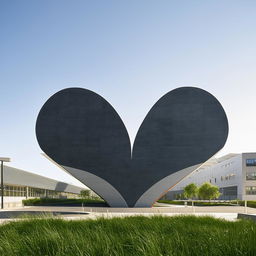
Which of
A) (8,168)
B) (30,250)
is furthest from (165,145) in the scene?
(30,250)

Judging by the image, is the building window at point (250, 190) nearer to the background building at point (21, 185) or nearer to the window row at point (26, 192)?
the background building at point (21, 185)

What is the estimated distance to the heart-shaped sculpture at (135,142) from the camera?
30297mm

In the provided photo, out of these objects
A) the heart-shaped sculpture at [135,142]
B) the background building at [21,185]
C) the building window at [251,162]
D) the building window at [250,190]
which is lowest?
the building window at [250,190]

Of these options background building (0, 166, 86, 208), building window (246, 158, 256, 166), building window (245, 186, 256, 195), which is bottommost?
building window (245, 186, 256, 195)

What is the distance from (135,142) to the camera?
101 ft

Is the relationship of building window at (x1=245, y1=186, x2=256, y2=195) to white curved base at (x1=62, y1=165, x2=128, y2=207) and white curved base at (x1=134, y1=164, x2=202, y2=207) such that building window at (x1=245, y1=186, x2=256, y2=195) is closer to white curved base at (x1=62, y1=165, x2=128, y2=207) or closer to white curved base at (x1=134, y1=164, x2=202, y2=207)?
white curved base at (x1=134, y1=164, x2=202, y2=207)

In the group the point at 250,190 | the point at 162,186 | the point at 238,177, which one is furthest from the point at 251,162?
the point at 162,186

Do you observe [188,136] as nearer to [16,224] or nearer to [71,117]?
[71,117]

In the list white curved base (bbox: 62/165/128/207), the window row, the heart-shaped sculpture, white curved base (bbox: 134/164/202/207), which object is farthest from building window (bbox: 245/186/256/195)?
white curved base (bbox: 62/165/128/207)

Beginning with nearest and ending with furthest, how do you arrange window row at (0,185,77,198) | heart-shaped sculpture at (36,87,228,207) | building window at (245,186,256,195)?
heart-shaped sculpture at (36,87,228,207) → window row at (0,185,77,198) → building window at (245,186,256,195)

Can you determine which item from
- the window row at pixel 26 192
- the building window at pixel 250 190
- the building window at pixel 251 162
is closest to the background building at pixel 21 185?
the window row at pixel 26 192

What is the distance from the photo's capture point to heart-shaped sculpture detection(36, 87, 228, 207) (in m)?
30.3

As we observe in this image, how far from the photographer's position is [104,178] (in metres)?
30.4

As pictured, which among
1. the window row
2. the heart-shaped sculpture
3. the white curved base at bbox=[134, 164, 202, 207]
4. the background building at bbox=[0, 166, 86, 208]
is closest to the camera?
the white curved base at bbox=[134, 164, 202, 207]
